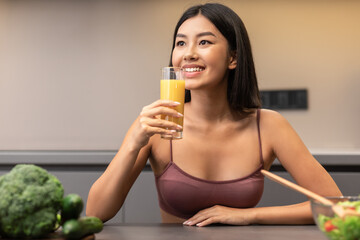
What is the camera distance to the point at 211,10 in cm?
161

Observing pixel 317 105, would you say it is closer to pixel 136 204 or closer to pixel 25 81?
pixel 136 204

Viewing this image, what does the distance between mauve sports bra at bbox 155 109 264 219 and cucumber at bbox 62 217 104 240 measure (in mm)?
646

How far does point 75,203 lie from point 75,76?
218cm

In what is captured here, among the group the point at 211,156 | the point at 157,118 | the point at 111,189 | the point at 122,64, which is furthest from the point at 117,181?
the point at 122,64

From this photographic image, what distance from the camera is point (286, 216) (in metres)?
1.33

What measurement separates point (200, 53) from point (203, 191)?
0.47m

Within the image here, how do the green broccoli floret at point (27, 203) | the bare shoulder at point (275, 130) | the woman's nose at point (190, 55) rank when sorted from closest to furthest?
the green broccoli floret at point (27, 203), the woman's nose at point (190, 55), the bare shoulder at point (275, 130)

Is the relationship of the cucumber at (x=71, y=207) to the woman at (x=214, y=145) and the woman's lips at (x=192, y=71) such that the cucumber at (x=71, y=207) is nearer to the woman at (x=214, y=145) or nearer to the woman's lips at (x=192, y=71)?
the woman at (x=214, y=145)

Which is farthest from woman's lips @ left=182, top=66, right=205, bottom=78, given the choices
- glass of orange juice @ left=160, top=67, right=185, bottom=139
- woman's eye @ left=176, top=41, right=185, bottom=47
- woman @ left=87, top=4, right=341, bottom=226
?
glass of orange juice @ left=160, top=67, right=185, bottom=139

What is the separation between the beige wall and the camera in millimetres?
2803

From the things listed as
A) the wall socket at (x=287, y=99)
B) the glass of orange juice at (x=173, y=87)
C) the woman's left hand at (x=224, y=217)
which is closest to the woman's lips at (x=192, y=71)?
the glass of orange juice at (x=173, y=87)

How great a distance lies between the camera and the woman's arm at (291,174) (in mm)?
1312

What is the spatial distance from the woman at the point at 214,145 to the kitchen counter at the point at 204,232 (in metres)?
0.27

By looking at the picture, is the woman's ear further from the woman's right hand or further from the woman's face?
the woman's right hand
